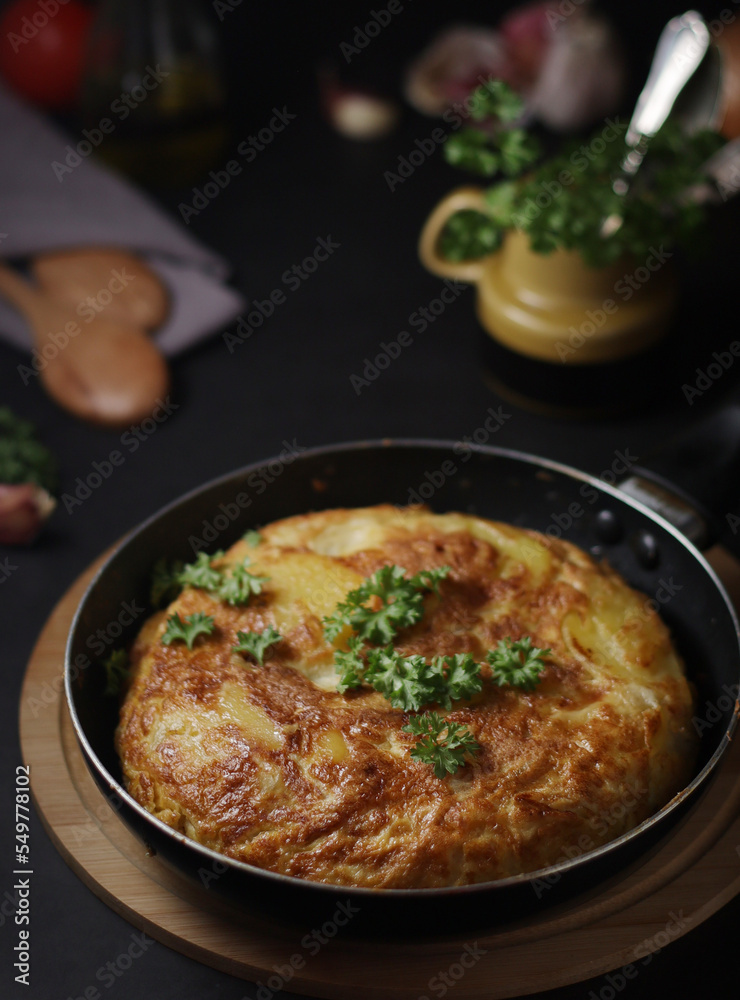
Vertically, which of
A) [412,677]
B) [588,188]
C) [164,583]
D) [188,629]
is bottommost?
[164,583]

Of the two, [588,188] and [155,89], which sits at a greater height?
[588,188]

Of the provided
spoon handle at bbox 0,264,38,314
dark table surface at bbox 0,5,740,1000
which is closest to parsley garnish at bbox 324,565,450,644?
dark table surface at bbox 0,5,740,1000

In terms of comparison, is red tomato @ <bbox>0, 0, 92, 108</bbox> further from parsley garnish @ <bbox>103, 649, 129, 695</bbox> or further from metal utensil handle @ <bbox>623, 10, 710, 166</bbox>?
parsley garnish @ <bbox>103, 649, 129, 695</bbox>

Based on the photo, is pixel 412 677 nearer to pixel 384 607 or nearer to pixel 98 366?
pixel 384 607

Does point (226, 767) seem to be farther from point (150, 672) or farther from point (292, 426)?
point (292, 426)

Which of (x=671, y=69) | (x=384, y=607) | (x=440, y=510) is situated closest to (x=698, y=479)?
(x=440, y=510)

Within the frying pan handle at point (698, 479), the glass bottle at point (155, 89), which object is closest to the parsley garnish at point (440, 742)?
the frying pan handle at point (698, 479)
